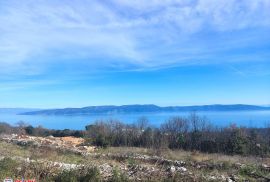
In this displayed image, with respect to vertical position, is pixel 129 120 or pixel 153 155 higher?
pixel 129 120

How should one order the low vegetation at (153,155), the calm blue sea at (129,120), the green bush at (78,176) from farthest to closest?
1. the calm blue sea at (129,120)
2. the low vegetation at (153,155)
3. the green bush at (78,176)

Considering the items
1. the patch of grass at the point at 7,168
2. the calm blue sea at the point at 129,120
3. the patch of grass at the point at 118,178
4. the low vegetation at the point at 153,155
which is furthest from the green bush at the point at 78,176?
the calm blue sea at the point at 129,120

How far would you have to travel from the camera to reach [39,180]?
821 cm

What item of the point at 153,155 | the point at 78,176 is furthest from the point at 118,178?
the point at 153,155

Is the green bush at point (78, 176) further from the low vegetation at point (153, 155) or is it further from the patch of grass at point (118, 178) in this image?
the patch of grass at point (118, 178)

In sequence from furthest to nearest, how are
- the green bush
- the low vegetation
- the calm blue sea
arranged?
the calm blue sea → the low vegetation → the green bush

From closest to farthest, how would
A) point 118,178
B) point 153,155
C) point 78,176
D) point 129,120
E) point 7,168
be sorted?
point 118,178 → point 78,176 → point 7,168 → point 153,155 → point 129,120

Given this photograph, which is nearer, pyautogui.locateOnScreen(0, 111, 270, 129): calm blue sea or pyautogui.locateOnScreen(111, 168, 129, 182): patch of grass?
pyautogui.locateOnScreen(111, 168, 129, 182): patch of grass

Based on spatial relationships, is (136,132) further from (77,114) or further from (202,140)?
(77,114)

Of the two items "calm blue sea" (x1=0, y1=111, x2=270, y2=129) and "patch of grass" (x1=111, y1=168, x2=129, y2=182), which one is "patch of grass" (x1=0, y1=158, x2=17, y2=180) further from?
"calm blue sea" (x1=0, y1=111, x2=270, y2=129)

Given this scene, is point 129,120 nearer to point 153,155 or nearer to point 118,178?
point 153,155

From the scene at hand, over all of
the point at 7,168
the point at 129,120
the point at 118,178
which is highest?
the point at 129,120

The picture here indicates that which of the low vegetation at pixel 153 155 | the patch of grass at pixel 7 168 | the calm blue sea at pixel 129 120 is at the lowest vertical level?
the low vegetation at pixel 153 155

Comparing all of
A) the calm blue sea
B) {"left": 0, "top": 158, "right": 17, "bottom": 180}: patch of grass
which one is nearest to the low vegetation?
{"left": 0, "top": 158, "right": 17, "bottom": 180}: patch of grass
